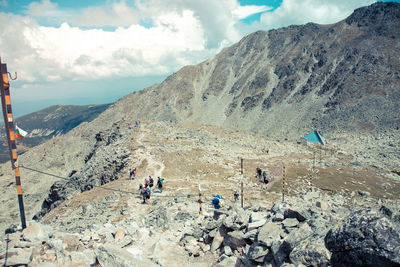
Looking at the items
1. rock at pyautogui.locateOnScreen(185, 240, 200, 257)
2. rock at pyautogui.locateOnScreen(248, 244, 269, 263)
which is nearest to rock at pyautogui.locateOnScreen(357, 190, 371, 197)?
rock at pyautogui.locateOnScreen(185, 240, 200, 257)

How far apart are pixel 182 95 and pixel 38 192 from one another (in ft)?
293

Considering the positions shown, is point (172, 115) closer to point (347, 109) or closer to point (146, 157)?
point (347, 109)

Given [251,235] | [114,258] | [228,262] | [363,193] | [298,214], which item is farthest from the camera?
[363,193]

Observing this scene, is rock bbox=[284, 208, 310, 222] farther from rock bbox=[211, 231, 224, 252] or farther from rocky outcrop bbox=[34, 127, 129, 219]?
rocky outcrop bbox=[34, 127, 129, 219]

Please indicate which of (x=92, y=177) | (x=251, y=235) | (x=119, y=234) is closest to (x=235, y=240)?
(x=251, y=235)

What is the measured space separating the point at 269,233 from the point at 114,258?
537 cm

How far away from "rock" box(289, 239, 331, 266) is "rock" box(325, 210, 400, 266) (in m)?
0.20

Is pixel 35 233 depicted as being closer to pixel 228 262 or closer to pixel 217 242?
pixel 217 242

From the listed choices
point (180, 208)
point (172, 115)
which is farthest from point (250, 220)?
point (172, 115)

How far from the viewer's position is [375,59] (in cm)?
8594

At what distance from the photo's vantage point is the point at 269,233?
29.8 feet

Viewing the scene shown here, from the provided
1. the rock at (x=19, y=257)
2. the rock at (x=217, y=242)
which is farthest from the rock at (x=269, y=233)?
the rock at (x=19, y=257)

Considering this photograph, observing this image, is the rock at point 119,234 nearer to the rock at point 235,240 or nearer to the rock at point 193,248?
the rock at point 193,248

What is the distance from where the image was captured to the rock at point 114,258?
324 inches
